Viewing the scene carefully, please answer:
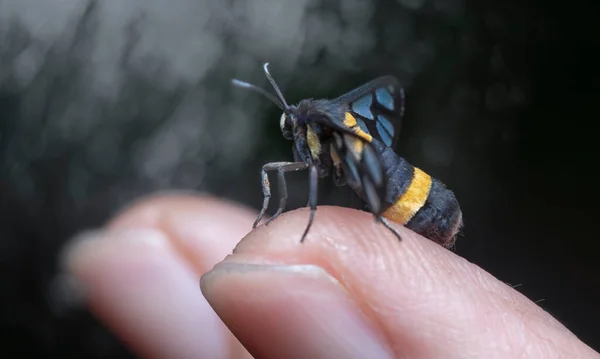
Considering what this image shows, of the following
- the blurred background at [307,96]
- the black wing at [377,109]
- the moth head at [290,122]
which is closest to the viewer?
the moth head at [290,122]

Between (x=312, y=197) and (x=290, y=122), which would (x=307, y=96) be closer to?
(x=290, y=122)

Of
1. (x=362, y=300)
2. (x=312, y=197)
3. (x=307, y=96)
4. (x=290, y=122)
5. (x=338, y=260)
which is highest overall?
(x=290, y=122)

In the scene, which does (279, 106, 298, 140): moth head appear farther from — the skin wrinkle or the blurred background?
the blurred background

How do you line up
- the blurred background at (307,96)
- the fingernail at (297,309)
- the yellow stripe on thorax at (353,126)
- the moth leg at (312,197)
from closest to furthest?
the fingernail at (297,309) < the moth leg at (312,197) < the yellow stripe on thorax at (353,126) < the blurred background at (307,96)

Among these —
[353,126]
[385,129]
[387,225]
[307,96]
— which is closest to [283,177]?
[353,126]

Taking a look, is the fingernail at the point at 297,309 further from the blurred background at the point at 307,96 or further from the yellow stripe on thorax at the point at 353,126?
the blurred background at the point at 307,96

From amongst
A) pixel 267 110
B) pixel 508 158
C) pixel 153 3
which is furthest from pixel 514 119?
pixel 153 3

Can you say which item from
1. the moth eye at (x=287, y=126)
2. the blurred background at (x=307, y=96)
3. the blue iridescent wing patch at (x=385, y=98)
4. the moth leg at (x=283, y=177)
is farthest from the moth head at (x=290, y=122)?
the blurred background at (x=307, y=96)
